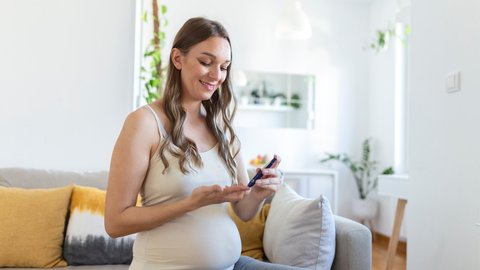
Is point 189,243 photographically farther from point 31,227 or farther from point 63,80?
point 63,80

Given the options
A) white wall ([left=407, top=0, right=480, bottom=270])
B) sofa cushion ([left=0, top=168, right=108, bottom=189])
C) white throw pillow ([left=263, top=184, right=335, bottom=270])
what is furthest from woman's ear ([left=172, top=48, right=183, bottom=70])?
white wall ([left=407, top=0, right=480, bottom=270])

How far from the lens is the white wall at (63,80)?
244cm

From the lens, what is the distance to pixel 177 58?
1.33 m

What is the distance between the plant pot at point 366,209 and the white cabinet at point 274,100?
1038 millimetres

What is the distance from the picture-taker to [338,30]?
544cm

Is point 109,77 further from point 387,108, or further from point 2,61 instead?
point 387,108

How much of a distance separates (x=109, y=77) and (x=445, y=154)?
1844 millimetres

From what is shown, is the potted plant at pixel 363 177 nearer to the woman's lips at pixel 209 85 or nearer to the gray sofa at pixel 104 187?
the gray sofa at pixel 104 187

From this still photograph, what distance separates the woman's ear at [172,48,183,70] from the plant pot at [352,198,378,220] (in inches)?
159

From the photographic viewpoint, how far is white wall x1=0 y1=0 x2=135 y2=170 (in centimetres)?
244

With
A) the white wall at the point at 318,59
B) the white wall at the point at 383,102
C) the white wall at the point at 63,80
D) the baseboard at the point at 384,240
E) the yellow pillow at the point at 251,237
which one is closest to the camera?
the yellow pillow at the point at 251,237

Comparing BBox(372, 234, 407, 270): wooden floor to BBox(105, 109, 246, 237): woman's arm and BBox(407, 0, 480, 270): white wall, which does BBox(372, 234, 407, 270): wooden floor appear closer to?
BBox(407, 0, 480, 270): white wall

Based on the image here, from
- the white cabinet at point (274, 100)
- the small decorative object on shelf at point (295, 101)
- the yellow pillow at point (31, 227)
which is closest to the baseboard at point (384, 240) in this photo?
the white cabinet at point (274, 100)

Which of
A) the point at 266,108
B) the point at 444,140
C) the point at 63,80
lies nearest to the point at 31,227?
the point at 63,80
